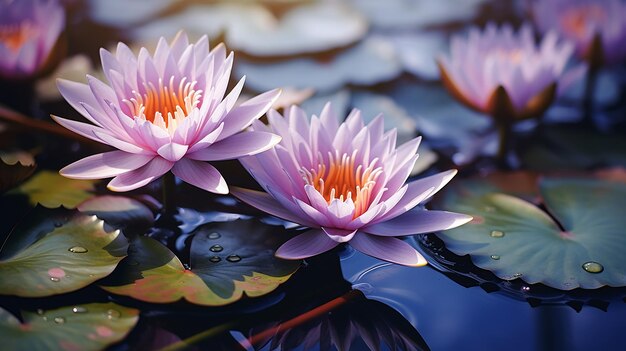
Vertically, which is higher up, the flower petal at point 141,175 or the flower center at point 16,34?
the flower center at point 16,34

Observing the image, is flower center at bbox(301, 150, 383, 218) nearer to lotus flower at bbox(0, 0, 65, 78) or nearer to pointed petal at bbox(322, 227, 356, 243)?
pointed petal at bbox(322, 227, 356, 243)

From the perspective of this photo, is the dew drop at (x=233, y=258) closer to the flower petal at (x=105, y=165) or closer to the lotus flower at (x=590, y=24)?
the flower petal at (x=105, y=165)

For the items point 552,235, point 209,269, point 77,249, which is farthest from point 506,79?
point 77,249

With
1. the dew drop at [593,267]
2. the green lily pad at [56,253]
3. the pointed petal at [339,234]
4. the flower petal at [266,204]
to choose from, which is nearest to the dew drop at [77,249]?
the green lily pad at [56,253]

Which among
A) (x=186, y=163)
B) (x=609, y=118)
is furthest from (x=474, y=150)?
(x=186, y=163)

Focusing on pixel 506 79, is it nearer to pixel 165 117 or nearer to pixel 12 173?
pixel 165 117

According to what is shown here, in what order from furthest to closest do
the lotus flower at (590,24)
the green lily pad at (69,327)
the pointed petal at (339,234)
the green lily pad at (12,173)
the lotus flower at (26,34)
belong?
the lotus flower at (590,24) < the lotus flower at (26,34) < the green lily pad at (12,173) < the pointed petal at (339,234) < the green lily pad at (69,327)
